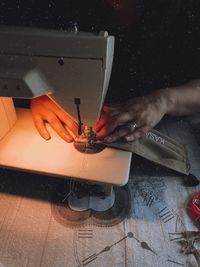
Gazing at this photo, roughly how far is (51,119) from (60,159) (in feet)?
0.65

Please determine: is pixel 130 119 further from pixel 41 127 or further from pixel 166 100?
pixel 41 127

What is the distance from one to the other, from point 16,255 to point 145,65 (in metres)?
0.89

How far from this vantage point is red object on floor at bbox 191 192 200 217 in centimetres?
88

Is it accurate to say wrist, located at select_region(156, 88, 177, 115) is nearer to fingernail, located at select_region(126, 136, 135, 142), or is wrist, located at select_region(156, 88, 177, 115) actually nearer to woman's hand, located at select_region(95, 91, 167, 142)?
woman's hand, located at select_region(95, 91, 167, 142)

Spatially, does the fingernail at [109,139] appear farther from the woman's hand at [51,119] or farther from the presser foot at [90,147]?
the woman's hand at [51,119]

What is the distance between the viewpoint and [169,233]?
851mm

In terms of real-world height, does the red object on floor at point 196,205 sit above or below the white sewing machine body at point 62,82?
below

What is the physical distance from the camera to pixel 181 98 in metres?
1.08

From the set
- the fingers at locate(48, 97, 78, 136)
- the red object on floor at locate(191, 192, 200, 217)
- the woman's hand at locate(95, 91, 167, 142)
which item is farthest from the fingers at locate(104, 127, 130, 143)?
the red object on floor at locate(191, 192, 200, 217)

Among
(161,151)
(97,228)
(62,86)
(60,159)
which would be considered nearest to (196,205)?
(161,151)

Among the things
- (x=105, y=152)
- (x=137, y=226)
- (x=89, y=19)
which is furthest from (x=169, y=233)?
(x=89, y=19)

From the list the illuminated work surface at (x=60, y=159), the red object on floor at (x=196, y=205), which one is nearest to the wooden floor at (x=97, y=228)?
the red object on floor at (x=196, y=205)

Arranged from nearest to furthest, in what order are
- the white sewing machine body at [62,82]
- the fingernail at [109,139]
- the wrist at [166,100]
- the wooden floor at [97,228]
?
the white sewing machine body at [62,82] → the wooden floor at [97,228] → the fingernail at [109,139] → the wrist at [166,100]

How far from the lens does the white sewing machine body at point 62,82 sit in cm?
68
